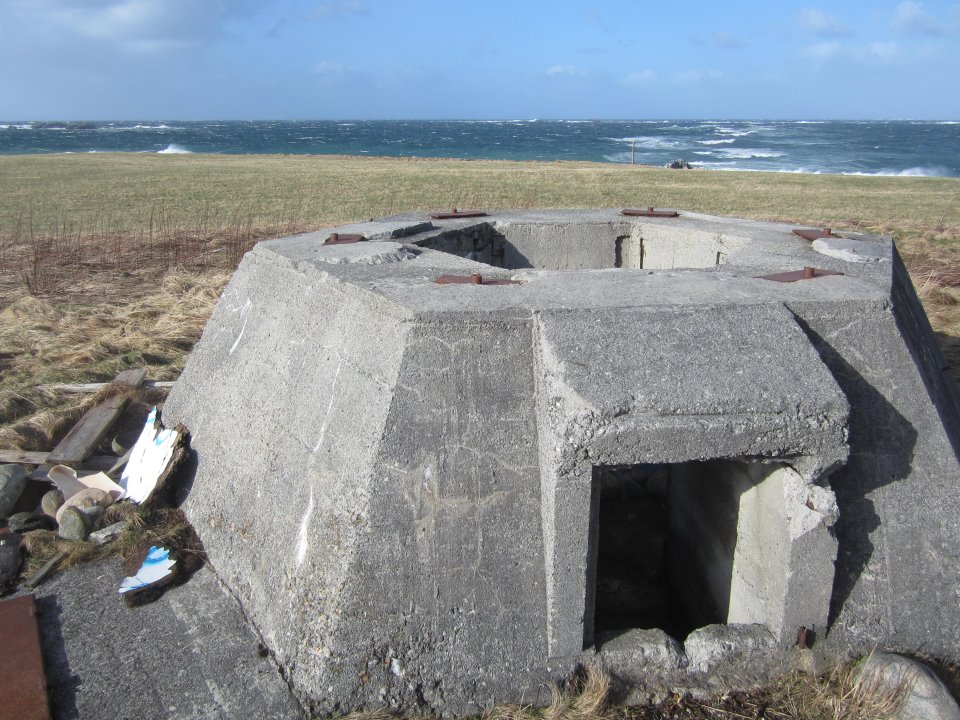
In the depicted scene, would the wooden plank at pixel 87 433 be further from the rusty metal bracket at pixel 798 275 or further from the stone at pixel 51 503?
the rusty metal bracket at pixel 798 275

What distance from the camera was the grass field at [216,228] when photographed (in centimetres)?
699

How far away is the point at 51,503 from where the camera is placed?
16.9ft

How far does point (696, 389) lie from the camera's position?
322 centimetres

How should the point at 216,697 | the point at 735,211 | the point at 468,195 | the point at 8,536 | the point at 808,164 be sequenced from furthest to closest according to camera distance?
the point at 808,164, the point at 468,195, the point at 735,211, the point at 8,536, the point at 216,697

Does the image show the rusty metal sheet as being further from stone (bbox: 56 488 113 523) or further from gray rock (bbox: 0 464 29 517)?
gray rock (bbox: 0 464 29 517)

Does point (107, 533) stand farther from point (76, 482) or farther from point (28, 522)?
point (76, 482)

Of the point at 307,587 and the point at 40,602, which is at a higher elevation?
the point at 307,587

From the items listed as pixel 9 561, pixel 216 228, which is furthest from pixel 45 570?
pixel 216 228

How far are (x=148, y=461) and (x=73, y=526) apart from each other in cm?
60

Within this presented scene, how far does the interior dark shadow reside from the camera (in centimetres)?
432

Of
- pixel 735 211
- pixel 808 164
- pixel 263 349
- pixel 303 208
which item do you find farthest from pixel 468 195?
pixel 808 164

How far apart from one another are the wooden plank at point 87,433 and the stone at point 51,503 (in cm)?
38

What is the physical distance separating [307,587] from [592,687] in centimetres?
140

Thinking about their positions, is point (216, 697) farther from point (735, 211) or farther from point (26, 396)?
point (735, 211)
